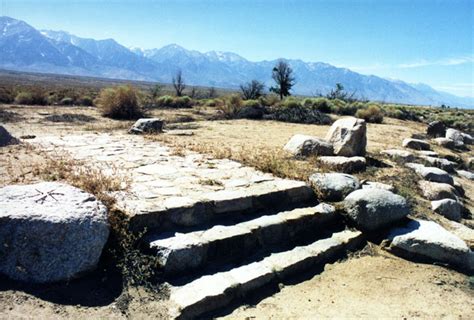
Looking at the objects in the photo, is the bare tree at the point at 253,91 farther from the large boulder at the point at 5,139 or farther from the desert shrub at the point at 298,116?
the large boulder at the point at 5,139

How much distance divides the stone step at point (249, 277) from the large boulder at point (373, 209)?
28 cm

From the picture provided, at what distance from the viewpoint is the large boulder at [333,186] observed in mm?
5879

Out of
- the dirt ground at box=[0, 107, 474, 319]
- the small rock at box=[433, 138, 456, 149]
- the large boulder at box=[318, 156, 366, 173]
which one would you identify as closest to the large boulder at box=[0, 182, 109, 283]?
the dirt ground at box=[0, 107, 474, 319]

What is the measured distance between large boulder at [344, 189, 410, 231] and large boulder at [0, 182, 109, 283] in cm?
331

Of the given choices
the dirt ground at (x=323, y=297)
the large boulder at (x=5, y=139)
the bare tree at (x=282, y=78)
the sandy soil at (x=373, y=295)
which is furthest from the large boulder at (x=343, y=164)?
the bare tree at (x=282, y=78)

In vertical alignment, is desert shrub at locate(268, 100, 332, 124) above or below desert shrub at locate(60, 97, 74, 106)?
above

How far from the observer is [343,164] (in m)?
7.33

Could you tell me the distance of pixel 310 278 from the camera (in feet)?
14.3

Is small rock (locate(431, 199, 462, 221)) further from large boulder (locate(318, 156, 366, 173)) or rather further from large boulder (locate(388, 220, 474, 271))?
large boulder (locate(318, 156, 366, 173))

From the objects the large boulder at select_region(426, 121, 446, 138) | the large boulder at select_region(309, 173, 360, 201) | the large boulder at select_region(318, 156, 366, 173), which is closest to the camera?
the large boulder at select_region(309, 173, 360, 201)

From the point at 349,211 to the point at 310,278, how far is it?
148 centimetres

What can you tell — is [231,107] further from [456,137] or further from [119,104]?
[456,137]

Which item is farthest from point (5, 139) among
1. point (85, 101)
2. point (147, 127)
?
point (85, 101)

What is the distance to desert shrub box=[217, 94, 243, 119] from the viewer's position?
16.7m
